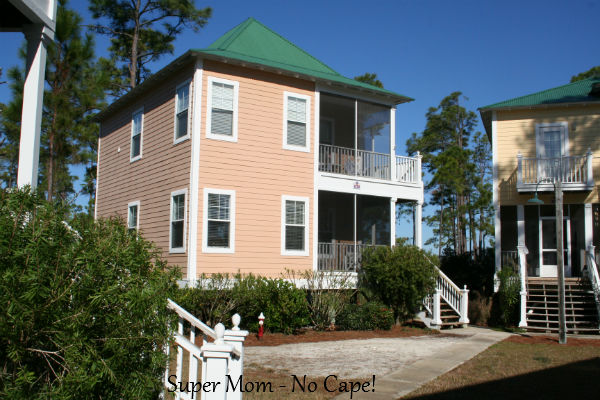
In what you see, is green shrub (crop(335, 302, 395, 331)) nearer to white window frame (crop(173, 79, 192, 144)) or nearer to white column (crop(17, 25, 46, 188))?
white window frame (crop(173, 79, 192, 144))

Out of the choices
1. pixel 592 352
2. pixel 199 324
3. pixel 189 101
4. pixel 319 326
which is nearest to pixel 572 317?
pixel 592 352

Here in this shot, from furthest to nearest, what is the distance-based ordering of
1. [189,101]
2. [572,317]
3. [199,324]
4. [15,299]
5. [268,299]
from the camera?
[572,317] → [189,101] → [268,299] → [199,324] → [15,299]

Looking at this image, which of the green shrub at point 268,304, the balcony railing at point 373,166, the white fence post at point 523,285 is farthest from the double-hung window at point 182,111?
the white fence post at point 523,285

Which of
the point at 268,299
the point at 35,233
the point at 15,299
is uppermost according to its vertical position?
the point at 35,233

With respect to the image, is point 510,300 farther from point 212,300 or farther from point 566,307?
point 212,300

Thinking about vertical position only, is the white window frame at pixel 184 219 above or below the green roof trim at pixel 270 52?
below

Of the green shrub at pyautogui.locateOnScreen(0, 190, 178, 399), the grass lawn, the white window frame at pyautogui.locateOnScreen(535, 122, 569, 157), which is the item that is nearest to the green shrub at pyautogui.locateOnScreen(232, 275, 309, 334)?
the grass lawn

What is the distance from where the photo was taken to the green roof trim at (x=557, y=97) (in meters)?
20.5

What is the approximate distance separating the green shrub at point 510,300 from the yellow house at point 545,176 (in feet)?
2.19

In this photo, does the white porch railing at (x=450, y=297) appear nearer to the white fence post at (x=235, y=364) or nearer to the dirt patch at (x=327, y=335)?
the dirt patch at (x=327, y=335)

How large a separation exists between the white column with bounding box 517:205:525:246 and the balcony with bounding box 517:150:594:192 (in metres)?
0.94

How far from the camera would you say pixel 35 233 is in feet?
13.1

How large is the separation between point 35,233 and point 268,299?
10711 mm

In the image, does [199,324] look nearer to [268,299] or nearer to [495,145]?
[268,299]
